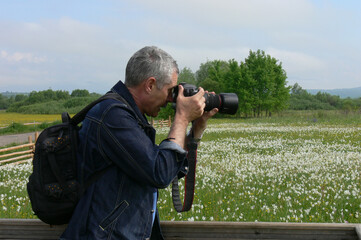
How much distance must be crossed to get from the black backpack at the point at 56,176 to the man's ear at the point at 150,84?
51cm

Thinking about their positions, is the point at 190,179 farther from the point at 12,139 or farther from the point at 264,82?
the point at 264,82

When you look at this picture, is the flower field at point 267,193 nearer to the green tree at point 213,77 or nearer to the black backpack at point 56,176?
the black backpack at point 56,176

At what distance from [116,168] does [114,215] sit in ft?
0.87

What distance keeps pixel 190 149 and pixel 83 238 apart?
100cm

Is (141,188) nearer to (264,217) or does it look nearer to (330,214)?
(264,217)

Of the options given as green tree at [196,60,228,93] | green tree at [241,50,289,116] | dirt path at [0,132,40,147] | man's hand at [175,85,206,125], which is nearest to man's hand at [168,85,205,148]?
man's hand at [175,85,206,125]

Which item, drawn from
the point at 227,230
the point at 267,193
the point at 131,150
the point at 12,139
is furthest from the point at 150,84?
the point at 12,139

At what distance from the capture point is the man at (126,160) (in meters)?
1.93

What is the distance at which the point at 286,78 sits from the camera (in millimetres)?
68125

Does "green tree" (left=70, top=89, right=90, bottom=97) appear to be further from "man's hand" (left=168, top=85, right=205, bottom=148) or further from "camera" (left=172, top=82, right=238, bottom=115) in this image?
"man's hand" (left=168, top=85, right=205, bottom=148)

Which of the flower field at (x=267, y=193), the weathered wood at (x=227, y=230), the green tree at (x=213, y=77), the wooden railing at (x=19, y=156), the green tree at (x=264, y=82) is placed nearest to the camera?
the weathered wood at (x=227, y=230)

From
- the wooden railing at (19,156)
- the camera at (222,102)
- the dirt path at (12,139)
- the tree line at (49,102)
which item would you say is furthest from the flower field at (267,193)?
the tree line at (49,102)

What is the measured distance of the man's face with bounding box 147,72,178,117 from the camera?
2.22m

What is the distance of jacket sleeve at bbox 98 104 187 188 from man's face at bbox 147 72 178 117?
0.29 meters
